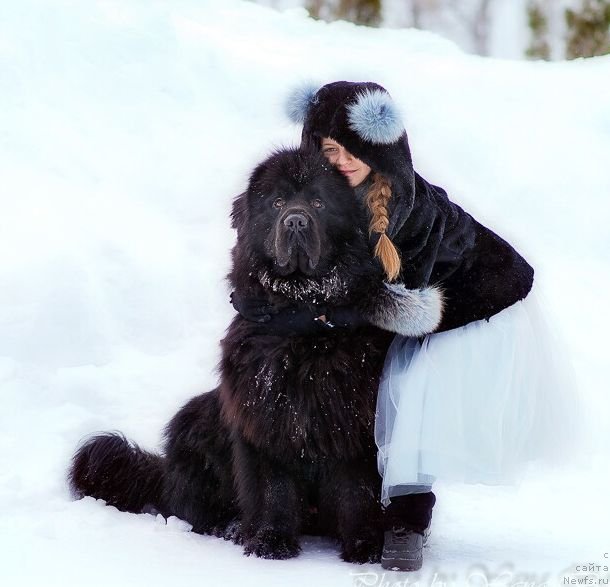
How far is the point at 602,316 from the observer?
588cm

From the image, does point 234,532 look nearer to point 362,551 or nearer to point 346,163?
point 362,551

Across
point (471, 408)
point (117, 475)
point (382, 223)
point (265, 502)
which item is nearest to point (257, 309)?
point (382, 223)

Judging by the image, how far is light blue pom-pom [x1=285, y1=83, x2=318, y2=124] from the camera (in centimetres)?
332

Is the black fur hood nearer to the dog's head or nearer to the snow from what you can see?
the dog's head

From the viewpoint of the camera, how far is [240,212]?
10.8 feet

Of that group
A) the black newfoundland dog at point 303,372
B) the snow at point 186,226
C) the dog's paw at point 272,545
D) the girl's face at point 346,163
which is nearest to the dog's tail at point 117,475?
the snow at point 186,226

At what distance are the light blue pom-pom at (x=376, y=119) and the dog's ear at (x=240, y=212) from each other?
1.45 ft

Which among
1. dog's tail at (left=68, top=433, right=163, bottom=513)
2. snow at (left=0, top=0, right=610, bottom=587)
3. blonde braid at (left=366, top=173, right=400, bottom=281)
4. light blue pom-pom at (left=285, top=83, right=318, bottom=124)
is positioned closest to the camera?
blonde braid at (left=366, top=173, right=400, bottom=281)

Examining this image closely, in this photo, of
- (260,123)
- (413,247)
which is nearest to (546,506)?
(413,247)

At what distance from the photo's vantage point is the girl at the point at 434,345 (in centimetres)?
303

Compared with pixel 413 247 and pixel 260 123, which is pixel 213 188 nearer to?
pixel 260 123

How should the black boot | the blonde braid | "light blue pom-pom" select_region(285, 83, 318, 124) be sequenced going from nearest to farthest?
the black boot → the blonde braid → "light blue pom-pom" select_region(285, 83, 318, 124)

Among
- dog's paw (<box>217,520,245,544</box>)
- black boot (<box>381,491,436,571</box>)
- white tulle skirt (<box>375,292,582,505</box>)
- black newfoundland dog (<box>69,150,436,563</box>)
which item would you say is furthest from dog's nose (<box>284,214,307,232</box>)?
dog's paw (<box>217,520,245,544</box>)

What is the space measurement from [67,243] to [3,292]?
558 mm
